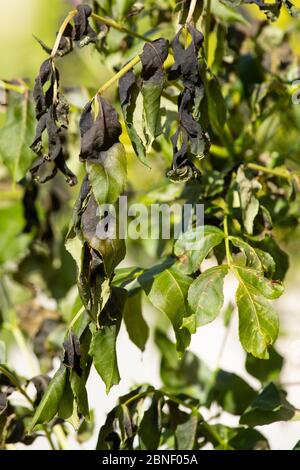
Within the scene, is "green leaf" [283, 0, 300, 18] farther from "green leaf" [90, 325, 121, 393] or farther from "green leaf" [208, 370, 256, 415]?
"green leaf" [208, 370, 256, 415]

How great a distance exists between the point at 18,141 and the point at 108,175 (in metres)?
0.35

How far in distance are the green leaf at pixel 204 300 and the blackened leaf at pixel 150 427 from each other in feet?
0.78

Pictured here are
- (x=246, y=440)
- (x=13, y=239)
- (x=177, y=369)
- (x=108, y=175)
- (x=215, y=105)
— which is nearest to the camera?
(x=108, y=175)

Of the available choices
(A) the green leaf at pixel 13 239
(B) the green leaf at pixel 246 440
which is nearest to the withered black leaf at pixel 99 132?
(B) the green leaf at pixel 246 440

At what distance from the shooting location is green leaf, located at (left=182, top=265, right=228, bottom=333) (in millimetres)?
843

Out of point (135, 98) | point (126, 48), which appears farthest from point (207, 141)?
point (126, 48)

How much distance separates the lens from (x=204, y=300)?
848mm

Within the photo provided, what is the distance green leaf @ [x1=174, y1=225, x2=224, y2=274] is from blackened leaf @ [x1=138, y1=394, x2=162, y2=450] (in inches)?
8.6

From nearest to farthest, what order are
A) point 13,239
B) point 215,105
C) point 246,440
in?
1. point 215,105
2. point 246,440
3. point 13,239

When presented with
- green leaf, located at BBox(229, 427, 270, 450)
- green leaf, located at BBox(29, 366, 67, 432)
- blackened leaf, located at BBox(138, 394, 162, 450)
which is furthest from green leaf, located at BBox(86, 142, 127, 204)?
green leaf, located at BBox(229, 427, 270, 450)

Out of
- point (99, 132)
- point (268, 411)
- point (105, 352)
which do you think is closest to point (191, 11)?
point (99, 132)

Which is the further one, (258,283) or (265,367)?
(265,367)

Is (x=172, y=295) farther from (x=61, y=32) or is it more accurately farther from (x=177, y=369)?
(x=177, y=369)
